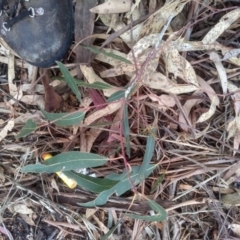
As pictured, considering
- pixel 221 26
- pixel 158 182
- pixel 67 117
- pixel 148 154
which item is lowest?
pixel 158 182

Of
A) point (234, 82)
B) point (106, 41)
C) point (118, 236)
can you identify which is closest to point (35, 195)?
point (118, 236)

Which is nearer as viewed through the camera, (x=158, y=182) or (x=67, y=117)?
(x=67, y=117)

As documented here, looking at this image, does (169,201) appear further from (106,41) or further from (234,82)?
(106,41)

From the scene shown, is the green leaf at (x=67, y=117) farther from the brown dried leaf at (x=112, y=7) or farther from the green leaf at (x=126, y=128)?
the brown dried leaf at (x=112, y=7)

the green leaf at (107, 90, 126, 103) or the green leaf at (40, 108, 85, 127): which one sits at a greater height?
the green leaf at (107, 90, 126, 103)

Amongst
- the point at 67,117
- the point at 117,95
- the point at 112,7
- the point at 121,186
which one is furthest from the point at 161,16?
the point at 121,186

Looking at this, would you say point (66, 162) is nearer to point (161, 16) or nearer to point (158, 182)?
point (158, 182)

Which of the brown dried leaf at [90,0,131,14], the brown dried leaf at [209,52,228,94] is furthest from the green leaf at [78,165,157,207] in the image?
the brown dried leaf at [90,0,131,14]

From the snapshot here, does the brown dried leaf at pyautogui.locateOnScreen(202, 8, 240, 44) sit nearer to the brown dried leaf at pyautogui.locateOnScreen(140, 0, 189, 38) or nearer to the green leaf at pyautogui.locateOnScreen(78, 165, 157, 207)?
the brown dried leaf at pyautogui.locateOnScreen(140, 0, 189, 38)
